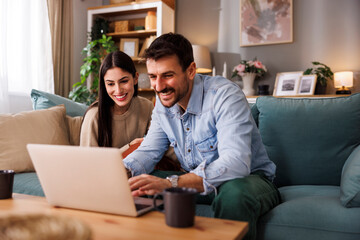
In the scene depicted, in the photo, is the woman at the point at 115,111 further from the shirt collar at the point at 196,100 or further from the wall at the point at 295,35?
the wall at the point at 295,35

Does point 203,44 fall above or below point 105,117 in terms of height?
above

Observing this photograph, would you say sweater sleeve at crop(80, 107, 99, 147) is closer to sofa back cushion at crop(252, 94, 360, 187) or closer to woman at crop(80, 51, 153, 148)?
woman at crop(80, 51, 153, 148)

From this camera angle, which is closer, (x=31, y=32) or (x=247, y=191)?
(x=247, y=191)

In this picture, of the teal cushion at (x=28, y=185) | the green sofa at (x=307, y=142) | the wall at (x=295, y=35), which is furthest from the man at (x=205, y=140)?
the wall at (x=295, y=35)

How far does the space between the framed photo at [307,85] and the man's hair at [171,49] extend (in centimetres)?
253

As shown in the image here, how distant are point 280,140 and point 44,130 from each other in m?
1.31

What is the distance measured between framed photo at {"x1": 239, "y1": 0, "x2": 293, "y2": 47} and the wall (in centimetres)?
7

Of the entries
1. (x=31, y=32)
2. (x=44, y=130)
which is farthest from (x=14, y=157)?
(x=31, y=32)

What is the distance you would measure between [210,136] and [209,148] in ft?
0.17

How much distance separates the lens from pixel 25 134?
5.91ft

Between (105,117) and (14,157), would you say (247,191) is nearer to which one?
(105,117)

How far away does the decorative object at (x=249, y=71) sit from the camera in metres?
3.81

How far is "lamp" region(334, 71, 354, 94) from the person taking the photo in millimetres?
3453

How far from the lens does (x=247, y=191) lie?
1.07 metres
